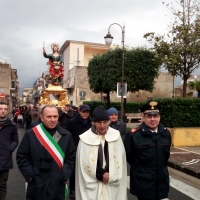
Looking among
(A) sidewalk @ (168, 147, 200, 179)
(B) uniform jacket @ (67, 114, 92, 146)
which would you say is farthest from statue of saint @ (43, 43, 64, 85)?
(B) uniform jacket @ (67, 114, 92, 146)

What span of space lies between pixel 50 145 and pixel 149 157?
1.17m

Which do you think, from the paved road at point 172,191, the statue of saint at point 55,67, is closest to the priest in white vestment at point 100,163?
the paved road at point 172,191

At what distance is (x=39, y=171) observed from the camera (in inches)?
135

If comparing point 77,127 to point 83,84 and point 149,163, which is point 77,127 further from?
point 83,84

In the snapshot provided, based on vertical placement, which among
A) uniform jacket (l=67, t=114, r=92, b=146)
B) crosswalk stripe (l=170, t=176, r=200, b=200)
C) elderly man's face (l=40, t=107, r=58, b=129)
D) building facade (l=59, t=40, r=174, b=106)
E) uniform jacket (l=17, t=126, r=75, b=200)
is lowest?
crosswalk stripe (l=170, t=176, r=200, b=200)

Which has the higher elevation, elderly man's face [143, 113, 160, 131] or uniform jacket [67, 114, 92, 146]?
elderly man's face [143, 113, 160, 131]

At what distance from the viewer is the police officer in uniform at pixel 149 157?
360 cm

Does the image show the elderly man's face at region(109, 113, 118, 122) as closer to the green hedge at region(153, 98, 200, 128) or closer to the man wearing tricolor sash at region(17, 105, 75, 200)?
the man wearing tricolor sash at region(17, 105, 75, 200)

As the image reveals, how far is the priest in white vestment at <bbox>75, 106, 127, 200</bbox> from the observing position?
11.6 ft

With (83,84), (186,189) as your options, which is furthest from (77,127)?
(83,84)

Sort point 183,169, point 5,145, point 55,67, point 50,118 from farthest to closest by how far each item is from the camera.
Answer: point 55,67 < point 183,169 < point 5,145 < point 50,118

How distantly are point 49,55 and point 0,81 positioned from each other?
28.9 meters

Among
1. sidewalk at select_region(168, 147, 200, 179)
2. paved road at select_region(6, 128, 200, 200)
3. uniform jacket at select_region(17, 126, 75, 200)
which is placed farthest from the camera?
sidewalk at select_region(168, 147, 200, 179)

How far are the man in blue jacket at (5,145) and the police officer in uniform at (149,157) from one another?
2.12 metres
